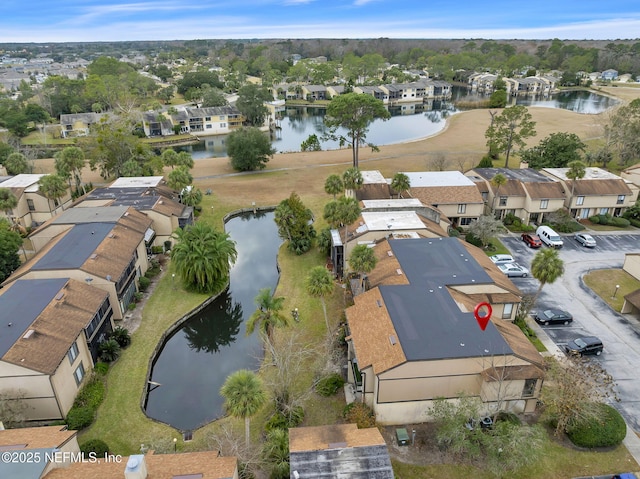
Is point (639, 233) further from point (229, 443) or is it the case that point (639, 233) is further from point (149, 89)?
point (149, 89)

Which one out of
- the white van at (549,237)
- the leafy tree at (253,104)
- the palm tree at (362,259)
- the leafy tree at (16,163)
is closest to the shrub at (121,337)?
the palm tree at (362,259)

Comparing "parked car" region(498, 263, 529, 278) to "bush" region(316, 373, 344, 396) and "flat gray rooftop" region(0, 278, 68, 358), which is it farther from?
"flat gray rooftop" region(0, 278, 68, 358)

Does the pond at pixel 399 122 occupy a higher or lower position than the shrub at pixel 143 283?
higher

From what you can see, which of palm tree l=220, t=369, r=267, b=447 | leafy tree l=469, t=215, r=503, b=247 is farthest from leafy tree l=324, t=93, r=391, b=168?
palm tree l=220, t=369, r=267, b=447

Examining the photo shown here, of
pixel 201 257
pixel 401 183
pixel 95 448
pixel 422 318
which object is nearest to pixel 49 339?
pixel 95 448

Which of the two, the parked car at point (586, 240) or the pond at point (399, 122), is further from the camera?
the pond at point (399, 122)

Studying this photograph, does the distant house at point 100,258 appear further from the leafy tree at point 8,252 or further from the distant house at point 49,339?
the leafy tree at point 8,252
